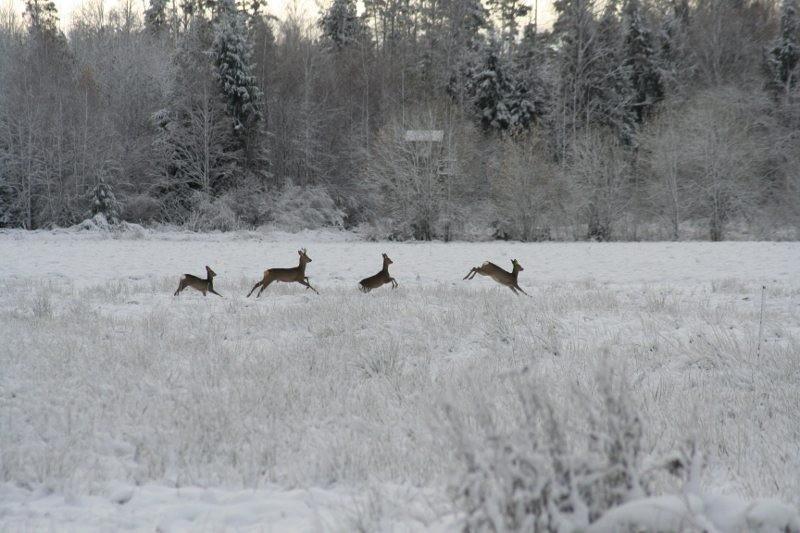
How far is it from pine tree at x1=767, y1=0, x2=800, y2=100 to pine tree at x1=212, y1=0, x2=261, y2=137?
33424 mm

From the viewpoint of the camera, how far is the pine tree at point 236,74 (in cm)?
3559

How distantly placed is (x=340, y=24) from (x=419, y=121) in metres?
22.6

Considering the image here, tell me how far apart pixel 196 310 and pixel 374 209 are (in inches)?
1134

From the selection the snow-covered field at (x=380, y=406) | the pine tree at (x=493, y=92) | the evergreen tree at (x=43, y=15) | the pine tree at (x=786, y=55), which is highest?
the evergreen tree at (x=43, y=15)

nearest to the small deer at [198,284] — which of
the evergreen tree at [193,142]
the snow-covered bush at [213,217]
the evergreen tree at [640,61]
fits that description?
the snow-covered bush at [213,217]

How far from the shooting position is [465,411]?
4059mm

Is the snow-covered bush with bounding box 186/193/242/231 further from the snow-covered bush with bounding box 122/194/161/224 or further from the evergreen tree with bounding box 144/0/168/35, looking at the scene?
the evergreen tree with bounding box 144/0/168/35

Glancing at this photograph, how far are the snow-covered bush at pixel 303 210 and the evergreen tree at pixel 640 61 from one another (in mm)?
22089

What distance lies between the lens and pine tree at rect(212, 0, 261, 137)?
35594 mm

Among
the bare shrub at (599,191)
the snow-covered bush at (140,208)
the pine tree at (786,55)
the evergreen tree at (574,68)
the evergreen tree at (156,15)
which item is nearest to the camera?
the bare shrub at (599,191)

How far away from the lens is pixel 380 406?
4531 millimetres

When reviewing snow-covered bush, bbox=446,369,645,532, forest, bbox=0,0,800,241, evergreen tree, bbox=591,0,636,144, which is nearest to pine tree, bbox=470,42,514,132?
forest, bbox=0,0,800,241

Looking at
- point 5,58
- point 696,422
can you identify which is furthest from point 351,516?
point 5,58

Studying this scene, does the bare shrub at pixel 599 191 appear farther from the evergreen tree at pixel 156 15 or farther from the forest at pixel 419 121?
the evergreen tree at pixel 156 15
